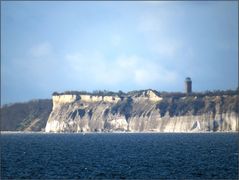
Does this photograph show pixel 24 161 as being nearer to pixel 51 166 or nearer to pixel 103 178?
pixel 51 166

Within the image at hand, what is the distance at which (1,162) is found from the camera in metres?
66.8

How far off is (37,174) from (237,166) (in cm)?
2105

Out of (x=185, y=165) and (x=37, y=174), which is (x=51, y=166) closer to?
(x=37, y=174)

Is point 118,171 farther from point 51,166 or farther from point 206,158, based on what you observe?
point 206,158

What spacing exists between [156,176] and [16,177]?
13093 mm

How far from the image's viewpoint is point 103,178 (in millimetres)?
51094

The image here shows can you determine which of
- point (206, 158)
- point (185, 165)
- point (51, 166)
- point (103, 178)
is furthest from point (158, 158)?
point (103, 178)

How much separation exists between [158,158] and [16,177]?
965 inches

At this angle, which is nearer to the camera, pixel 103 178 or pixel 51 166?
pixel 103 178

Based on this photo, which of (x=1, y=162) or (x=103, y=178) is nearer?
(x=103, y=178)

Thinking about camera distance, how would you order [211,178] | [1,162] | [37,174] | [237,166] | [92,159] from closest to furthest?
[211,178] → [37,174] → [237,166] → [1,162] → [92,159]

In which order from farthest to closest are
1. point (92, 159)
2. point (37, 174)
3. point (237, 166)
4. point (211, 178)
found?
point (92, 159) → point (237, 166) → point (37, 174) → point (211, 178)

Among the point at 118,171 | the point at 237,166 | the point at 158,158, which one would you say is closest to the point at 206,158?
the point at 158,158

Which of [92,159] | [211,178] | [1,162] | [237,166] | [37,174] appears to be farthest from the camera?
[92,159]
